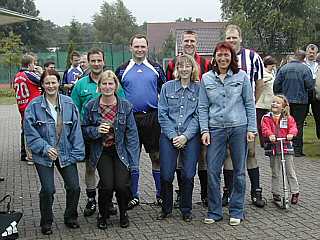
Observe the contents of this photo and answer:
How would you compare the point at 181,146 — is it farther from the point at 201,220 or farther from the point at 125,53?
the point at 125,53

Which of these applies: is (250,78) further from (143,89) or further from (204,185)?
(204,185)

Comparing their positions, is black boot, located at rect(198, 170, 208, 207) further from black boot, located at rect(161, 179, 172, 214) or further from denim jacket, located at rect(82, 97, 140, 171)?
denim jacket, located at rect(82, 97, 140, 171)

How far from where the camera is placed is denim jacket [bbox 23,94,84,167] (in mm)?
5469

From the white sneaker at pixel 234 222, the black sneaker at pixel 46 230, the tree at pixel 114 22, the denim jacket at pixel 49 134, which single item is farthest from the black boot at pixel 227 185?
the tree at pixel 114 22

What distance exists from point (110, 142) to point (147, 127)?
0.65m

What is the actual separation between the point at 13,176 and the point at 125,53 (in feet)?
104

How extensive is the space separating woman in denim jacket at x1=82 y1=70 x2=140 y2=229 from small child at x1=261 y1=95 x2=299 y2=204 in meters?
1.71

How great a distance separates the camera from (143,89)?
6.11 m

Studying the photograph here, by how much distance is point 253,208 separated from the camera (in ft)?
20.7

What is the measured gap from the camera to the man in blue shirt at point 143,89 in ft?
20.1

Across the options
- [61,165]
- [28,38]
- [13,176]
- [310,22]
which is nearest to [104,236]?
[61,165]

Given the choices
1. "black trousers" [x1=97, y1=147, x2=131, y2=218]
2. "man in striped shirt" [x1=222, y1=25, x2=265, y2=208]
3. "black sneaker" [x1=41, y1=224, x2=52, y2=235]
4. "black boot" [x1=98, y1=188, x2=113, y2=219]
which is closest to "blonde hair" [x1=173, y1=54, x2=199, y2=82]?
"man in striped shirt" [x1=222, y1=25, x2=265, y2=208]

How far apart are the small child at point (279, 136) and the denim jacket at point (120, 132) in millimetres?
1697

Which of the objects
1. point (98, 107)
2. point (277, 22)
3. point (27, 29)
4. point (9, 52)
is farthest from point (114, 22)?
point (98, 107)
